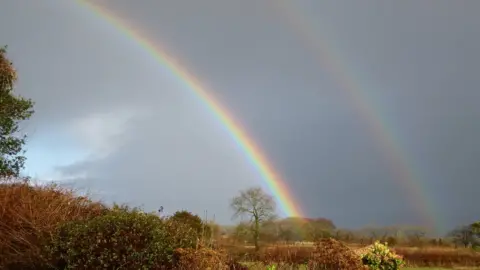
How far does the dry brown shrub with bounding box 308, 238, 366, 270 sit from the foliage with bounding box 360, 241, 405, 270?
13.6ft

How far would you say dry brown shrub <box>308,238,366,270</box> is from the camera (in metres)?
14.9

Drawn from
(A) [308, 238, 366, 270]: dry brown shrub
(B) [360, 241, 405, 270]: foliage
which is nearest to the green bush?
(A) [308, 238, 366, 270]: dry brown shrub

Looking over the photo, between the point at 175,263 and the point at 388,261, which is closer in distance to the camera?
the point at 175,263

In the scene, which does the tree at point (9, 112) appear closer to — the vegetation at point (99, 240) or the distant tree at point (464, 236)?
the vegetation at point (99, 240)

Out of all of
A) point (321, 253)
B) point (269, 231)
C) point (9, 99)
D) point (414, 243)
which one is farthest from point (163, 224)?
point (269, 231)

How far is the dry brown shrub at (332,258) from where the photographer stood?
1489 centimetres

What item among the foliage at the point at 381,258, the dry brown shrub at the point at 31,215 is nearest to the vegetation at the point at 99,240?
the dry brown shrub at the point at 31,215

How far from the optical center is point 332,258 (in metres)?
15.0

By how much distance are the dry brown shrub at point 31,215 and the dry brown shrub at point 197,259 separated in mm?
3121

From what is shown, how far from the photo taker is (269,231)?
61125 millimetres

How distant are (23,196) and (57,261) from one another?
3037 millimetres

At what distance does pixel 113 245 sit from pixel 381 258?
40.1 ft

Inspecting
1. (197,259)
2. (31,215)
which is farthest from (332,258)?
(31,215)

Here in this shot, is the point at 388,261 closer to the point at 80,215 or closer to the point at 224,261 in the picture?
the point at 224,261
